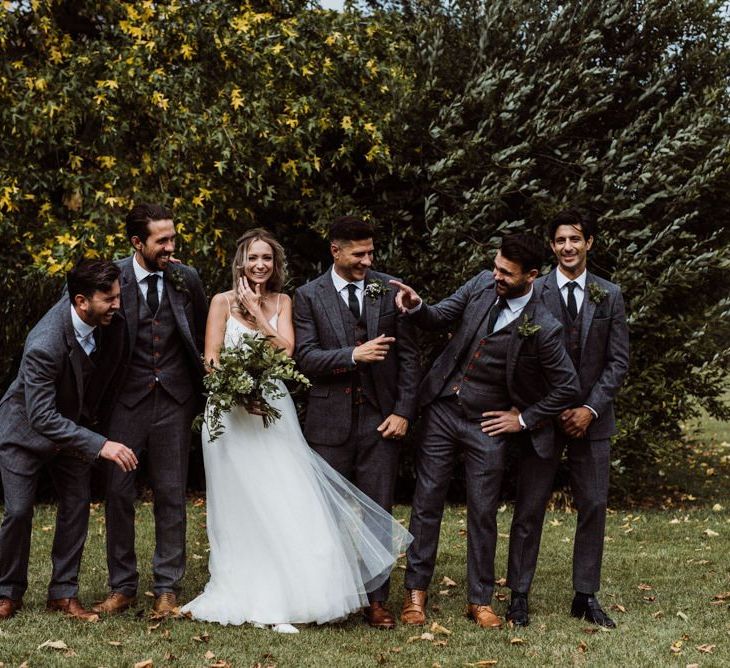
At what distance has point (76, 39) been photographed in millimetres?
11305

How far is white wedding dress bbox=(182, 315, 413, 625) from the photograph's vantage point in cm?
561

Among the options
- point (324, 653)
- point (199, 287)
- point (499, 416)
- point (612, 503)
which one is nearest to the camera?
point (324, 653)

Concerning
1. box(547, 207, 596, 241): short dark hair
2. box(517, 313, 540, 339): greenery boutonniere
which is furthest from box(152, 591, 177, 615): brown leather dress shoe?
box(547, 207, 596, 241): short dark hair

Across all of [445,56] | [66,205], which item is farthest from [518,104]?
[66,205]

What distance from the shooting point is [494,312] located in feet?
18.9

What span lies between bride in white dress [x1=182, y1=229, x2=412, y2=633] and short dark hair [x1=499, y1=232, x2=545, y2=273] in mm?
1408

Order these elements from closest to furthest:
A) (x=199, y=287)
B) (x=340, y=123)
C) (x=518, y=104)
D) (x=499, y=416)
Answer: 1. (x=499, y=416)
2. (x=199, y=287)
3. (x=518, y=104)
4. (x=340, y=123)

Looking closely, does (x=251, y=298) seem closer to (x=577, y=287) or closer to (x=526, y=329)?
(x=526, y=329)

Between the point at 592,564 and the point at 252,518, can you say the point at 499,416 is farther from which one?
the point at 252,518

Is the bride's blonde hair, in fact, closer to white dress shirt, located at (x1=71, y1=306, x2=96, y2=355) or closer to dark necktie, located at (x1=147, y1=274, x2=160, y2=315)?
dark necktie, located at (x1=147, y1=274, x2=160, y2=315)

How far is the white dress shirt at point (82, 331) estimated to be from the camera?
17.8ft

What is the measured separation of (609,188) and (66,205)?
5.62 m

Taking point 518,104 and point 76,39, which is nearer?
point 518,104

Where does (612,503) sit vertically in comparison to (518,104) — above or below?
below
